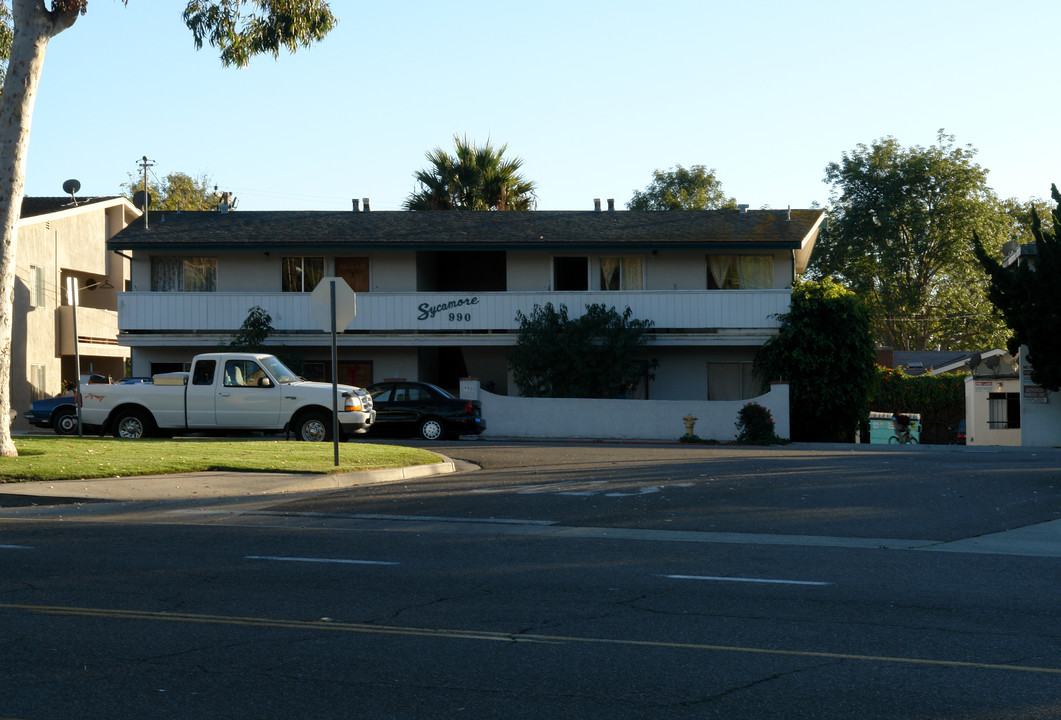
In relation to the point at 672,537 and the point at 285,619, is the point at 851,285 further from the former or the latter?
the point at 285,619

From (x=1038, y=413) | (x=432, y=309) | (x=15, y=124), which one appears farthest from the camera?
(x=432, y=309)

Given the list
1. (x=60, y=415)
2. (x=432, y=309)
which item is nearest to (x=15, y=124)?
(x=60, y=415)

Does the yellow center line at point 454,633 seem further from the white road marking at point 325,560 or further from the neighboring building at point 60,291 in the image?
the neighboring building at point 60,291

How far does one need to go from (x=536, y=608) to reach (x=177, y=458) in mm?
11213

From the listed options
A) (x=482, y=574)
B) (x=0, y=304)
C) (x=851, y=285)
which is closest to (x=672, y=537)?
(x=482, y=574)

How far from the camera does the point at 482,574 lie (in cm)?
905

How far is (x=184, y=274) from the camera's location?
35281 mm

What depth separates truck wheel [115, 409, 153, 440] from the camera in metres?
24.4

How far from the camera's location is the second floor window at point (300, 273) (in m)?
35.1

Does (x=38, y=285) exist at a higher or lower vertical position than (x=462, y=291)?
higher

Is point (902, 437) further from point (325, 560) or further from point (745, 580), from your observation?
point (325, 560)

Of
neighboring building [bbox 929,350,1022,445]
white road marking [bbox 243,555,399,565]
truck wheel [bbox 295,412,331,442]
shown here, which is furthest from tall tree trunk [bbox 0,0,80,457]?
neighboring building [bbox 929,350,1022,445]

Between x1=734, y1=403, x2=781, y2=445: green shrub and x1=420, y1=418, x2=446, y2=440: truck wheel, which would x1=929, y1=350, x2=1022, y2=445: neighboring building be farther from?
x1=420, y1=418, x2=446, y2=440: truck wheel

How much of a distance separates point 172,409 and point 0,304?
6772mm
